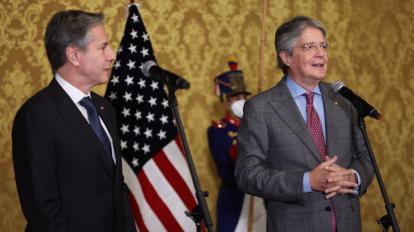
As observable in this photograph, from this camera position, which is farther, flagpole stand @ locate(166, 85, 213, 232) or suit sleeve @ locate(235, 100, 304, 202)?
suit sleeve @ locate(235, 100, 304, 202)

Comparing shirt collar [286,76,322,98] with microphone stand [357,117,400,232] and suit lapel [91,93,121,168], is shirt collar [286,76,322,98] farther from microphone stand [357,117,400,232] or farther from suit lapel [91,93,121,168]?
suit lapel [91,93,121,168]

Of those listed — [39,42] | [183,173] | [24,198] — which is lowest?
[183,173]

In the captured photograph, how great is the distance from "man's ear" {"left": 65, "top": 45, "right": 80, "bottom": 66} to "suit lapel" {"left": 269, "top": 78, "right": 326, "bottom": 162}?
0.79 m

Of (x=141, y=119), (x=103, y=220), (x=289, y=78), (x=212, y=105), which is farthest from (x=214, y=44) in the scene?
(x=103, y=220)

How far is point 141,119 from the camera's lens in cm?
347

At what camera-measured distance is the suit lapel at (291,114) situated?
2.29m

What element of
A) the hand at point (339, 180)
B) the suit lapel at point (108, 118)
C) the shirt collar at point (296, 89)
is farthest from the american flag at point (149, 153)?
the hand at point (339, 180)

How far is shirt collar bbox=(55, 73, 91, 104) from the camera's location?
219 centimetres

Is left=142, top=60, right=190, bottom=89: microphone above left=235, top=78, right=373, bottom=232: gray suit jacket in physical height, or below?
above

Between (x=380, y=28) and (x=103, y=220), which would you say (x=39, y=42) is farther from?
(x=380, y=28)

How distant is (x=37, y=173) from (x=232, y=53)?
8.96 feet

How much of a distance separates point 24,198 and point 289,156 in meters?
1.00

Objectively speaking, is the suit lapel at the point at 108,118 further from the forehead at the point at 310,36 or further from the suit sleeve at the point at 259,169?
the forehead at the point at 310,36

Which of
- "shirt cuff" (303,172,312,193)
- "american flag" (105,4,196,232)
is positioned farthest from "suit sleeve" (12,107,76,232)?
"american flag" (105,4,196,232)
